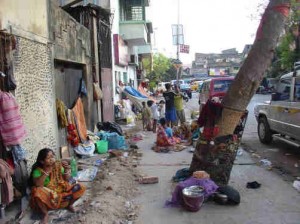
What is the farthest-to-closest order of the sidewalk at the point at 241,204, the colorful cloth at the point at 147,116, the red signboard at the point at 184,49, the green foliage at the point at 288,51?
1. the green foliage at the point at 288,51
2. the red signboard at the point at 184,49
3. the colorful cloth at the point at 147,116
4. the sidewalk at the point at 241,204

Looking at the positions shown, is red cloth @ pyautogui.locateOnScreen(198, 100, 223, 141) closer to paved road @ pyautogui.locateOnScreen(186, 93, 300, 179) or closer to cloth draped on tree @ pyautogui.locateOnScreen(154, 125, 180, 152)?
paved road @ pyautogui.locateOnScreen(186, 93, 300, 179)

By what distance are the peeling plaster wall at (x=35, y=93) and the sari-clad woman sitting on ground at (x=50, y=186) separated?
632 mm

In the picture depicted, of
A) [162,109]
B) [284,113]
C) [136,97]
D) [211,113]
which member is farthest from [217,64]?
[211,113]

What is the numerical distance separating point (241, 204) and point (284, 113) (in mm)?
4031

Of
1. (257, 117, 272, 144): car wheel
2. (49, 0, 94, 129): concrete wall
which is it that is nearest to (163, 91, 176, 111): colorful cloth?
(49, 0, 94, 129): concrete wall

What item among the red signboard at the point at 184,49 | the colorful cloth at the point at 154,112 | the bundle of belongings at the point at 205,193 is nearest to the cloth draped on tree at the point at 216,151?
the bundle of belongings at the point at 205,193

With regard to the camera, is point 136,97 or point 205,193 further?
point 136,97

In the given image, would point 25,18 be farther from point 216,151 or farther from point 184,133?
point 184,133

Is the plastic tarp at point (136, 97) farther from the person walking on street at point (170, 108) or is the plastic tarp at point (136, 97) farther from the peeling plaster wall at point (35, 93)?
the peeling plaster wall at point (35, 93)

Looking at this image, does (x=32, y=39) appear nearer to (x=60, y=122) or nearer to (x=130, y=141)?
(x=60, y=122)

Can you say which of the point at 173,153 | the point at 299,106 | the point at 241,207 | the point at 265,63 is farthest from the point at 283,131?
the point at 241,207

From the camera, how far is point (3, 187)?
4227 mm

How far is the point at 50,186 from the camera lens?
4.95 metres

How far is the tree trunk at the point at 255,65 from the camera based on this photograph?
5.79 m
